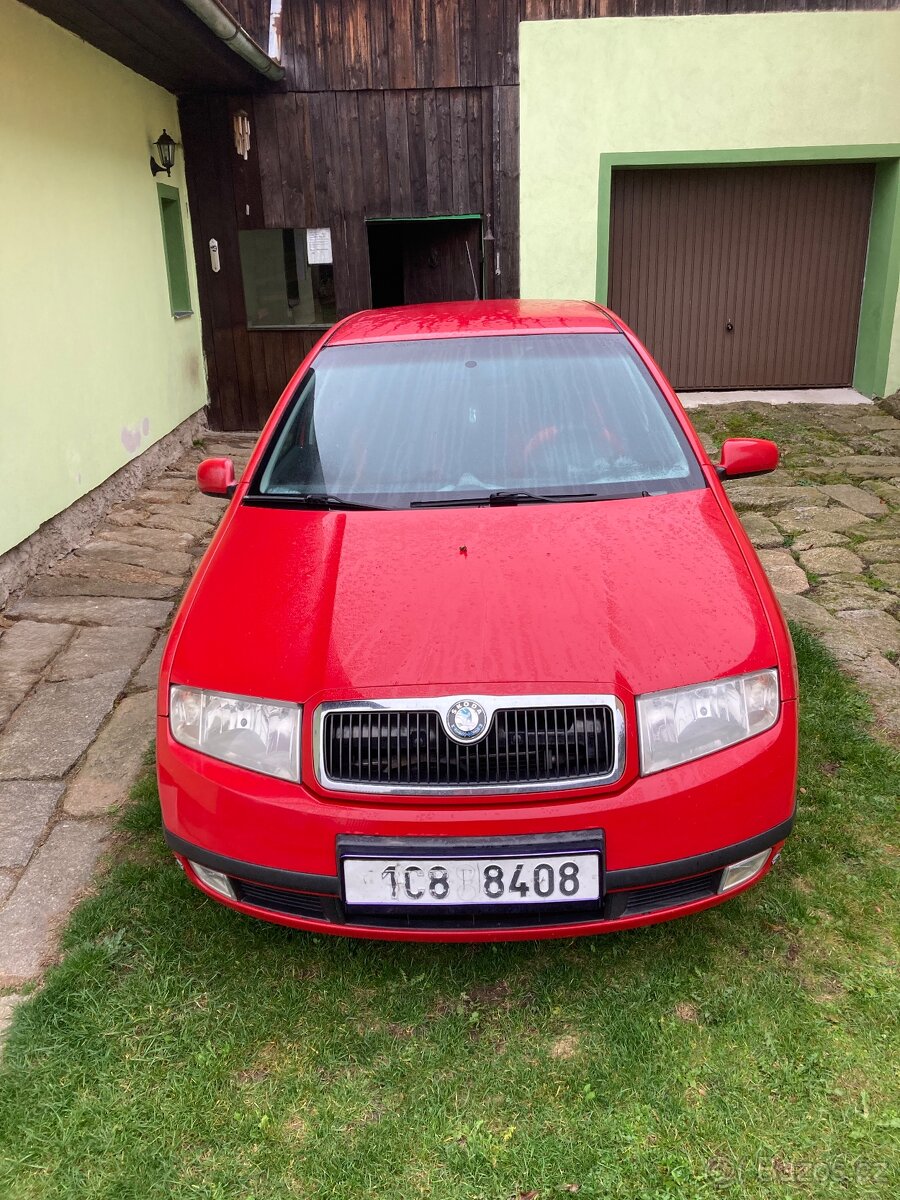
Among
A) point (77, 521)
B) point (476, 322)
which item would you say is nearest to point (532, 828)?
point (476, 322)

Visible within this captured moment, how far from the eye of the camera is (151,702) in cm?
393

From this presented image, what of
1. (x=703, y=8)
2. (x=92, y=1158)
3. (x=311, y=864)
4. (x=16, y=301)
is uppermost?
(x=703, y=8)

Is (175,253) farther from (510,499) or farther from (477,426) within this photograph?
(510,499)

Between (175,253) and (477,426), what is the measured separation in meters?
7.05

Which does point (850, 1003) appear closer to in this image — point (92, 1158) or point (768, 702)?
point (768, 702)

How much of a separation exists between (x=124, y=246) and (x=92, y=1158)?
674 centimetres

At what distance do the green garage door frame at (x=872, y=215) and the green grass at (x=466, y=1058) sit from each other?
783 cm

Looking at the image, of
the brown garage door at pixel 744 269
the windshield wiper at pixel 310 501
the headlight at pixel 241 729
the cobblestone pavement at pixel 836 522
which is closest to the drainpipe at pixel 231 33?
the brown garage door at pixel 744 269

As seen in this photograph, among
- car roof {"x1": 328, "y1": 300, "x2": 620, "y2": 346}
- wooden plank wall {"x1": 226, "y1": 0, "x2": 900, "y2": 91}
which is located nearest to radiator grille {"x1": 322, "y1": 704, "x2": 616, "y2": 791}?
car roof {"x1": 328, "y1": 300, "x2": 620, "y2": 346}

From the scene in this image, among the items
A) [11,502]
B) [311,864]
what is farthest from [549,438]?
[11,502]

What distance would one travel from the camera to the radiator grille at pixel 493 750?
A: 6.76 feet

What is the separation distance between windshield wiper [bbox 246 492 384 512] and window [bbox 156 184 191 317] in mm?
6306

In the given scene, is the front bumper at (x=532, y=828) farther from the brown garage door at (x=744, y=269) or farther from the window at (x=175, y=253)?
the brown garage door at (x=744, y=269)

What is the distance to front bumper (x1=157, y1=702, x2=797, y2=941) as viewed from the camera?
2043 mm
